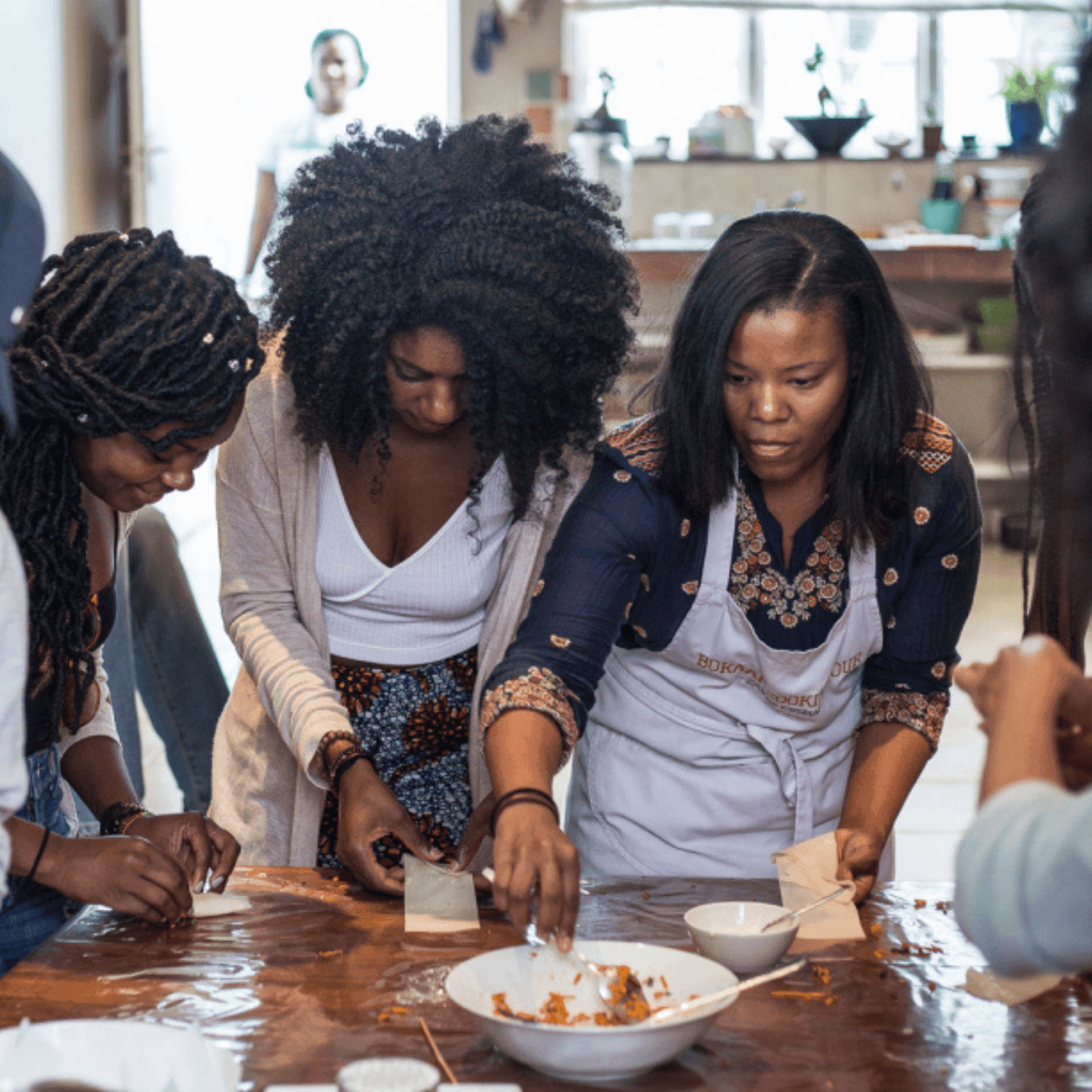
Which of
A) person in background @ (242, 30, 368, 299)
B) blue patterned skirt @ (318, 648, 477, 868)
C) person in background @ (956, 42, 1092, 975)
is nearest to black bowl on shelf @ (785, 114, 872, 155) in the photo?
person in background @ (242, 30, 368, 299)

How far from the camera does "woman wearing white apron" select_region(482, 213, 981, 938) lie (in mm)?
1604

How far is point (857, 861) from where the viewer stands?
4.95 feet

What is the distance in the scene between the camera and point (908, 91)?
7.23 meters

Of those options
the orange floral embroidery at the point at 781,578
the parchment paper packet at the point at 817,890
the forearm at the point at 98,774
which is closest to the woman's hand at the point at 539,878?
the parchment paper packet at the point at 817,890

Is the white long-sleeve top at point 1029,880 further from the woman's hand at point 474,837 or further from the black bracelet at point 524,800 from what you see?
the woman's hand at point 474,837

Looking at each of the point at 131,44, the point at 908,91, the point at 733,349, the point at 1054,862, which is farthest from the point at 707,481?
the point at 908,91

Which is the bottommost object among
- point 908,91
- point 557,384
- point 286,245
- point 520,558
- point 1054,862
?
point 1054,862

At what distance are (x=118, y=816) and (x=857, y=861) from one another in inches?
32.5

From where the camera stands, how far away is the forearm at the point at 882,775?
1658mm

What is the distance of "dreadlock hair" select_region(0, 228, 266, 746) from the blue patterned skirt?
0.37m

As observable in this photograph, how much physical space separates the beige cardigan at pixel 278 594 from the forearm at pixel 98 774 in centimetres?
17

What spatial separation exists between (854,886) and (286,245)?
0.99 m

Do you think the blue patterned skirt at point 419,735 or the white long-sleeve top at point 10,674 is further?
the blue patterned skirt at point 419,735

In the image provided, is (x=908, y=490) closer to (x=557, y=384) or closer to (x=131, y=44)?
(x=557, y=384)
